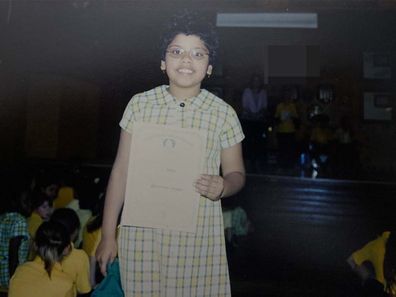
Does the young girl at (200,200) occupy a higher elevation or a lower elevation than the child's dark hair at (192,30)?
lower

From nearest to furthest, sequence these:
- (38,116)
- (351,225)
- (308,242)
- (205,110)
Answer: (205,110) → (38,116) → (308,242) → (351,225)

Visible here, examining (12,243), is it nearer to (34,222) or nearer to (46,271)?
(34,222)

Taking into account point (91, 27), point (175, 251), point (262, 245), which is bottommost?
point (262, 245)

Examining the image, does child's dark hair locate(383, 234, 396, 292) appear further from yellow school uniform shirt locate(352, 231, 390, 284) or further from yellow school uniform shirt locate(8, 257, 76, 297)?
yellow school uniform shirt locate(8, 257, 76, 297)

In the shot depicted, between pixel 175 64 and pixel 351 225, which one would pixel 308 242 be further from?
pixel 175 64

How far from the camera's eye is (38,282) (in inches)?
69.7

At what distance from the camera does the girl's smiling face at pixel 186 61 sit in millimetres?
1380

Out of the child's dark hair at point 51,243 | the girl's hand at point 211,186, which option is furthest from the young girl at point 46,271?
the girl's hand at point 211,186

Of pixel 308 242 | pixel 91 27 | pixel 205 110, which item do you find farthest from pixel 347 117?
pixel 205 110

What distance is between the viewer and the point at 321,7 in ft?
6.85

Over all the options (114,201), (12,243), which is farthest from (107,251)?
(12,243)

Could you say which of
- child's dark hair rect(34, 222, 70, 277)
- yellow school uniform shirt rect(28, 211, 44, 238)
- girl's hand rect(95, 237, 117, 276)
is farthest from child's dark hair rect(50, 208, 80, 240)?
girl's hand rect(95, 237, 117, 276)

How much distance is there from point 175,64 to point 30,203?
1.72 m

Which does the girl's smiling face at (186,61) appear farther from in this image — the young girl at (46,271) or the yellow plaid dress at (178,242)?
the young girl at (46,271)
